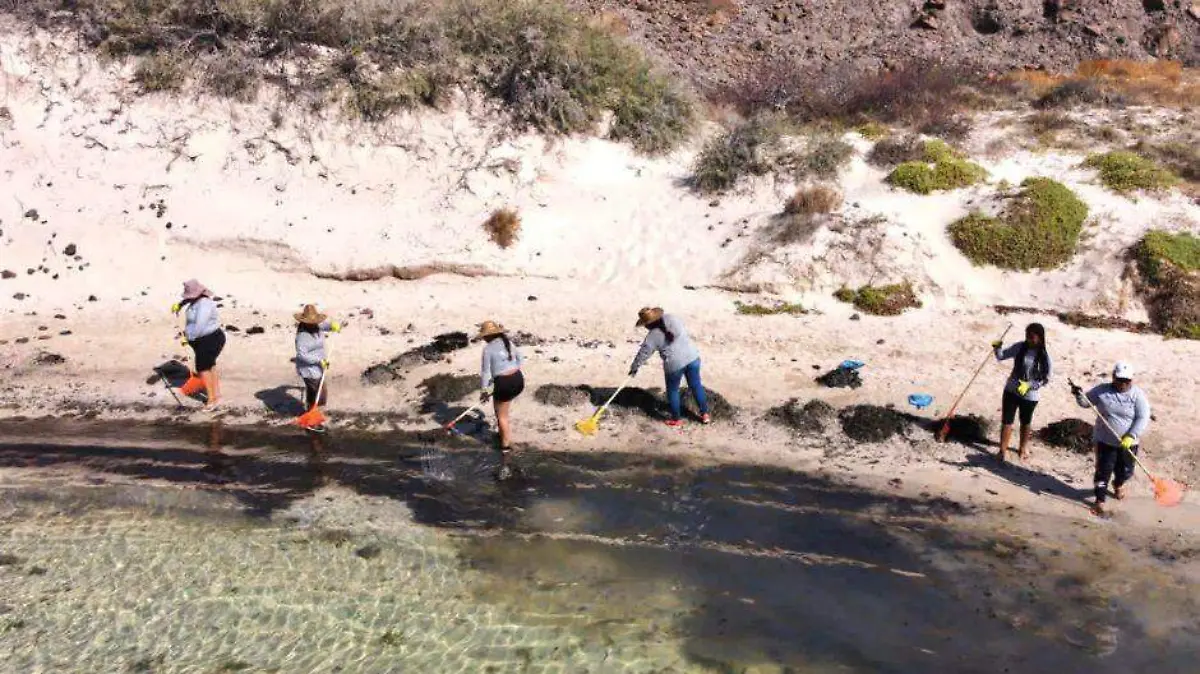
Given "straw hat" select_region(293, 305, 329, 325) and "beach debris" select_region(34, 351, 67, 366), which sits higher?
"straw hat" select_region(293, 305, 329, 325)

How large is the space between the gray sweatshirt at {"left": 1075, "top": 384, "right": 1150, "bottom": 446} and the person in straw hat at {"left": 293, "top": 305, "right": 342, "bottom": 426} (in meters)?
9.05

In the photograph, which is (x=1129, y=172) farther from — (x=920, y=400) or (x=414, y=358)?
(x=414, y=358)

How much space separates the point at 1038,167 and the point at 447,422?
43.1 ft

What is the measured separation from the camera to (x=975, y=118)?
63.6 ft

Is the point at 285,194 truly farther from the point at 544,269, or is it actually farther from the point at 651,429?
the point at 651,429

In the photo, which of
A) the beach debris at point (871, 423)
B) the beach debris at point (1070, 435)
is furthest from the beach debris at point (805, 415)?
the beach debris at point (1070, 435)

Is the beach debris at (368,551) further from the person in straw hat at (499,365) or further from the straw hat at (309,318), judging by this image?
the straw hat at (309,318)

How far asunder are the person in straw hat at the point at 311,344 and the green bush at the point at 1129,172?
1463 cm

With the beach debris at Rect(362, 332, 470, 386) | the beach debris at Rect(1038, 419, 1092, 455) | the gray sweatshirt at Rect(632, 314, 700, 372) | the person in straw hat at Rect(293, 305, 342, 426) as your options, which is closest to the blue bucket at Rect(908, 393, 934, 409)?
the beach debris at Rect(1038, 419, 1092, 455)

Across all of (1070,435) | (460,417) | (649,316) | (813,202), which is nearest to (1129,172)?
(813,202)

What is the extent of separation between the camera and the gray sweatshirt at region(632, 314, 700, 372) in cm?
1095

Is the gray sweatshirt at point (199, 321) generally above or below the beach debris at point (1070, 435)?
above

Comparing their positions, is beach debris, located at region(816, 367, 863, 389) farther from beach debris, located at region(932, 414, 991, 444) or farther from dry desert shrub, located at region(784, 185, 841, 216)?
dry desert shrub, located at region(784, 185, 841, 216)

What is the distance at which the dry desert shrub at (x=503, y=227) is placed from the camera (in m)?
16.9
